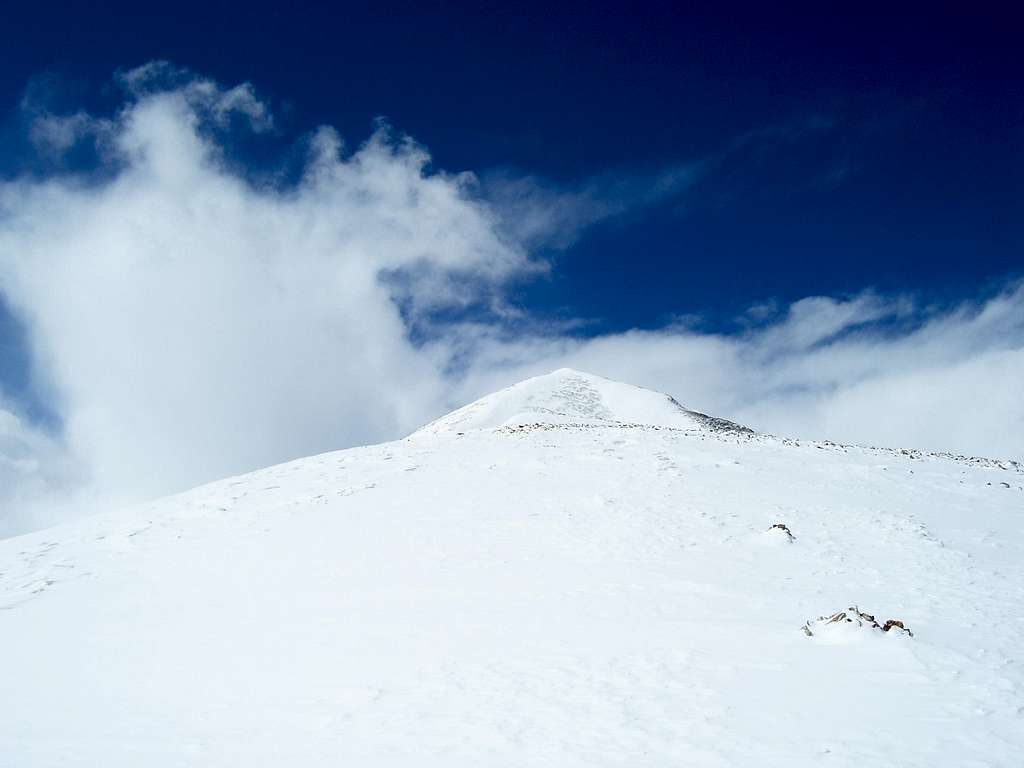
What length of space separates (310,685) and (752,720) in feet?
22.1

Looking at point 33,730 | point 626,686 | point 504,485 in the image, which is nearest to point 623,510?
point 504,485

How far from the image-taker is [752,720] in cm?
801

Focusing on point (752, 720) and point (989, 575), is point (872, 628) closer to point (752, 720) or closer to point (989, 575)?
point (752, 720)

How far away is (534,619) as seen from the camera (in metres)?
12.6

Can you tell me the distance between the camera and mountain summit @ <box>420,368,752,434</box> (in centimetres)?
5200

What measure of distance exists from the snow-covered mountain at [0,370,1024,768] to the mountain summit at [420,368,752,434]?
2519 cm

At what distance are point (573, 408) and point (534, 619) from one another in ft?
145

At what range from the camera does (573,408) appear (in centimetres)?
5650

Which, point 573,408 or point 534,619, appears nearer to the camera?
point 534,619

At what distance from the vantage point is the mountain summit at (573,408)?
5200cm

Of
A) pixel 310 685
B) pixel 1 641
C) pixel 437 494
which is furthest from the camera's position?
pixel 437 494

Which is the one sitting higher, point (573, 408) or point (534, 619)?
point (573, 408)

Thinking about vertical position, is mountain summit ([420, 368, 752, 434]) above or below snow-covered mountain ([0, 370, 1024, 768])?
above

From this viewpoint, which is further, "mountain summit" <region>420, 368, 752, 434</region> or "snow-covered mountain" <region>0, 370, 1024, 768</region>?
"mountain summit" <region>420, 368, 752, 434</region>
